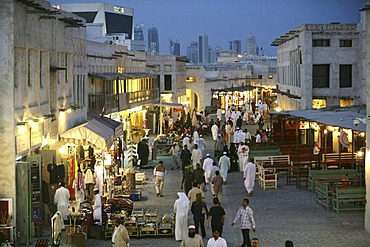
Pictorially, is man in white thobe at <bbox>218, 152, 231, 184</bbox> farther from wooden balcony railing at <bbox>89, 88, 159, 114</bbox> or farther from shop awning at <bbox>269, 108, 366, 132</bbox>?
wooden balcony railing at <bbox>89, 88, 159, 114</bbox>

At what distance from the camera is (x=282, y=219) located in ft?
74.1

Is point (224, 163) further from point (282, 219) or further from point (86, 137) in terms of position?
point (282, 219)

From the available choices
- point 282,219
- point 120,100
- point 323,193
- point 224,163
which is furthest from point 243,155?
point 120,100

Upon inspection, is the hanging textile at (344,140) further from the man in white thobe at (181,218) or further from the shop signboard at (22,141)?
the shop signboard at (22,141)

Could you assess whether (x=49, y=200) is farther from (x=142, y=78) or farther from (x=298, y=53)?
(x=298, y=53)

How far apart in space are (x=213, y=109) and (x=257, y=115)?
16078 millimetres

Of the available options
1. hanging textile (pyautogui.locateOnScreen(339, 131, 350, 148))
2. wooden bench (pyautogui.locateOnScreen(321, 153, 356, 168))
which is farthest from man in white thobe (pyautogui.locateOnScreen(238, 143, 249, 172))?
hanging textile (pyautogui.locateOnScreen(339, 131, 350, 148))

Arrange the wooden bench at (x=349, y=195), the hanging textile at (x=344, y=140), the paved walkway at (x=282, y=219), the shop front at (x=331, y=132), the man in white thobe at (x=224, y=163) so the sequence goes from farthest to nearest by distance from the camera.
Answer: the hanging textile at (x=344, y=140)
the man in white thobe at (x=224, y=163)
the shop front at (x=331, y=132)
the wooden bench at (x=349, y=195)
the paved walkway at (x=282, y=219)

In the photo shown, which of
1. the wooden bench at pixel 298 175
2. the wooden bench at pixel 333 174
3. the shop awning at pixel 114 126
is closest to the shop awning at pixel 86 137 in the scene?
the shop awning at pixel 114 126

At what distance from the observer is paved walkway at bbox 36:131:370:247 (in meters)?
19.7

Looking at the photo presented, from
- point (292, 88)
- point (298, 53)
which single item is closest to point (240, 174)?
point (298, 53)

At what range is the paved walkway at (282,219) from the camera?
1970 centimetres

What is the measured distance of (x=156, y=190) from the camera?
2825 cm

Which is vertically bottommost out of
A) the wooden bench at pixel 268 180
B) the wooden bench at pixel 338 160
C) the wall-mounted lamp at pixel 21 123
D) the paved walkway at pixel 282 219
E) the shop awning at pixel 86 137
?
the paved walkway at pixel 282 219
